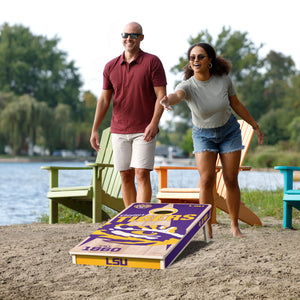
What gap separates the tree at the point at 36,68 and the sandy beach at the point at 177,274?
3931cm

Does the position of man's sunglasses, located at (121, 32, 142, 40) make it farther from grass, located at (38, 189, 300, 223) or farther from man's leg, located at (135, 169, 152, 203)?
grass, located at (38, 189, 300, 223)

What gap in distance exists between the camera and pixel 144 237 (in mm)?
2779

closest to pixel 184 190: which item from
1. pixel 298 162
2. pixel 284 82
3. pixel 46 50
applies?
pixel 298 162

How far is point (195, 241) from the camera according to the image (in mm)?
3764

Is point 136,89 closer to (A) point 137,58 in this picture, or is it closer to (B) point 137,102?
(B) point 137,102

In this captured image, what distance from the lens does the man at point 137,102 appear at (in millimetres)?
3527

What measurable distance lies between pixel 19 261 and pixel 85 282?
2.35 ft

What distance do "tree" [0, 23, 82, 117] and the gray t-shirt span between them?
39388 mm

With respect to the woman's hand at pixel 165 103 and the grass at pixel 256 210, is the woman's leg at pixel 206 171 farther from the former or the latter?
the grass at pixel 256 210

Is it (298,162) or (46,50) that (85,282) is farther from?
(46,50)

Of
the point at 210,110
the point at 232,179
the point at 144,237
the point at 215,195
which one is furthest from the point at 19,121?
the point at 144,237

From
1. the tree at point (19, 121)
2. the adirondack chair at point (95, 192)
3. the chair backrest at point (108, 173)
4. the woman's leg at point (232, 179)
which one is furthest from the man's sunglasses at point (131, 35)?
the tree at point (19, 121)

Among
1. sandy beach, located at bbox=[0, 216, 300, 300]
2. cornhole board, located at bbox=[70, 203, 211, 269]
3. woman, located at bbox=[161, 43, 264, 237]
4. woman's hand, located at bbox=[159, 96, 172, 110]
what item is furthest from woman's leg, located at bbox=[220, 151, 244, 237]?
woman's hand, located at bbox=[159, 96, 172, 110]

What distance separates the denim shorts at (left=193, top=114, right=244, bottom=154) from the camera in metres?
3.61
